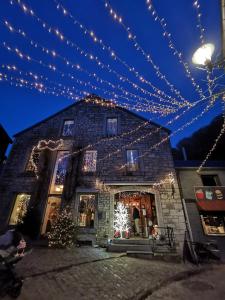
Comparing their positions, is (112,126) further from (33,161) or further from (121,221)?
(121,221)

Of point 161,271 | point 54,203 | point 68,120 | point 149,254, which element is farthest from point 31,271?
point 68,120

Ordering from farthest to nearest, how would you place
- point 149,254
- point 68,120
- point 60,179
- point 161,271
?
point 68,120 → point 60,179 → point 149,254 → point 161,271

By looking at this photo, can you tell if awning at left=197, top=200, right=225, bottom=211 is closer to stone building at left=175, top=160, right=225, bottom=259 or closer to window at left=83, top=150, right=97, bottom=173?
stone building at left=175, top=160, right=225, bottom=259

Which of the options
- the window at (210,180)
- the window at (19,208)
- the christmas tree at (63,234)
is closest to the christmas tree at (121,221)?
the christmas tree at (63,234)

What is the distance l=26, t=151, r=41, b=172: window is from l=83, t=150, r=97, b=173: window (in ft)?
10.6

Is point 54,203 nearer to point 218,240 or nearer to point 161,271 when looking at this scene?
point 161,271

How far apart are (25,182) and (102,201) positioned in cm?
494

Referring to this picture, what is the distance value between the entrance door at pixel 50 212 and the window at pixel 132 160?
5030mm

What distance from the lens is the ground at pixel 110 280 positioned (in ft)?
11.3

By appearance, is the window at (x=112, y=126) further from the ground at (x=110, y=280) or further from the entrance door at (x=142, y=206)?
the ground at (x=110, y=280)

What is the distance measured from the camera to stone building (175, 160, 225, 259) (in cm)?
852

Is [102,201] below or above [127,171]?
below

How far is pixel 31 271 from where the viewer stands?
427cm

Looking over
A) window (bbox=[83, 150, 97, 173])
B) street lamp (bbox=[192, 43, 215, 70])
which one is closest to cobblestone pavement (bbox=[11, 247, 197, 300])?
street lamp (bbox=[192, 43, 215, 70])
